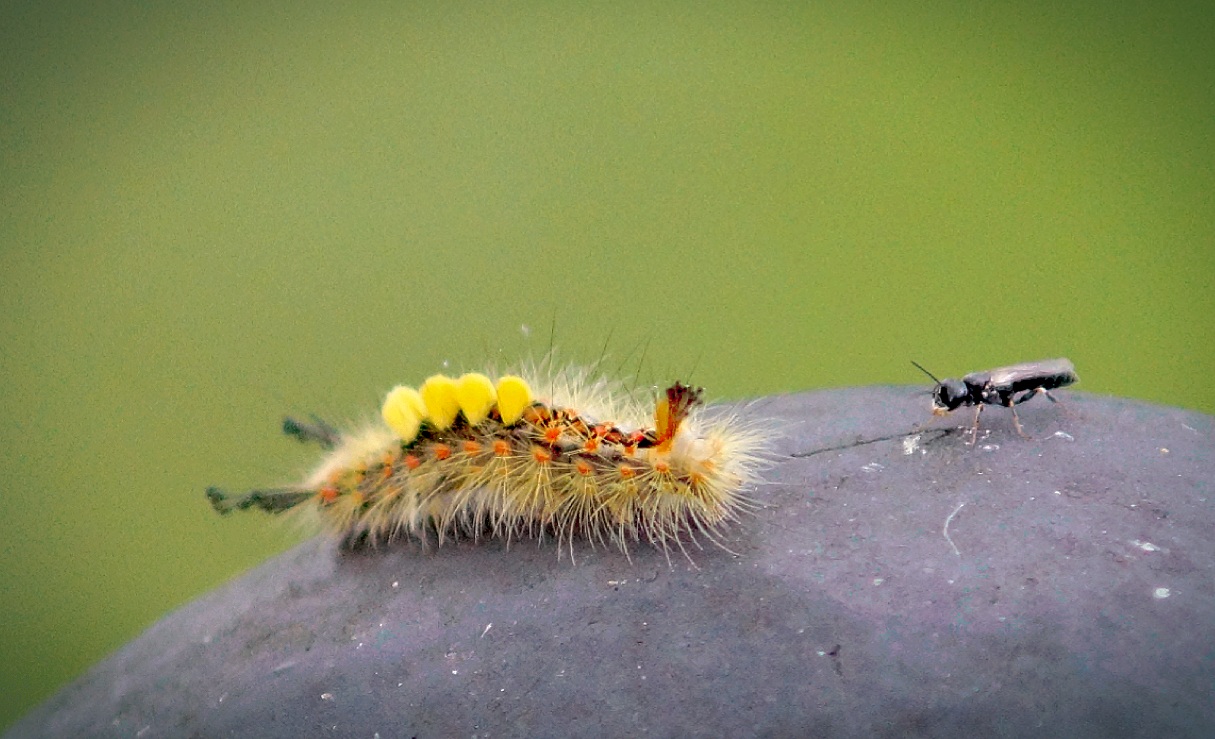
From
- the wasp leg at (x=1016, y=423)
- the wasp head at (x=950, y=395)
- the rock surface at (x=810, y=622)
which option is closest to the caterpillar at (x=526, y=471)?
the rock surface at (x=810, y=622)

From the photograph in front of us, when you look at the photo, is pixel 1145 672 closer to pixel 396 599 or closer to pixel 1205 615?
pixel 1205 615

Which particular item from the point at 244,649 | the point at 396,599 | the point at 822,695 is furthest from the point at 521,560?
the point at 822,695

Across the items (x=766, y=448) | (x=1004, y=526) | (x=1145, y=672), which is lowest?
(x=1145, y=672)

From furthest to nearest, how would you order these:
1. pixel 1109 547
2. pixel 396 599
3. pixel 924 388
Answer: pixel 924 388, pixel 396 599, pixel 1109 547

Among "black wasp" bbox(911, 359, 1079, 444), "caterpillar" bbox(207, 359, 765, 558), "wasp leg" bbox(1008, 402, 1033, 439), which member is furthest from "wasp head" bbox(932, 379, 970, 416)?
"caterpillar" bbox(207, 359, 765, 558)

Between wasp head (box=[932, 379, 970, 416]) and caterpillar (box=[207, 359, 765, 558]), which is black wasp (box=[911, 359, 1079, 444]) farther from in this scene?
caterpillar (box=[207, 359, 765, 558])

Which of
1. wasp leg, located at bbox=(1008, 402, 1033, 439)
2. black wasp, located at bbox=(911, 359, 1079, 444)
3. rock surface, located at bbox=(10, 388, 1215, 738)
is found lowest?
rock surface, located at bbox=(10, 388, 1215, 738)
